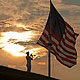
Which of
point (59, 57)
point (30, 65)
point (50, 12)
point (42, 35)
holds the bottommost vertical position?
point (30, 65)

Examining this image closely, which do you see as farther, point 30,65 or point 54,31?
point 30,65

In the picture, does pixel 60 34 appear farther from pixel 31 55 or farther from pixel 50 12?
pixel 31 55

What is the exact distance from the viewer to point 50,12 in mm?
22031

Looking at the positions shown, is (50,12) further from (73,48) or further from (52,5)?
(73,48)

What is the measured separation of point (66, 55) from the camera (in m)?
21.9

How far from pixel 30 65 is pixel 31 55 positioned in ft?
3.66

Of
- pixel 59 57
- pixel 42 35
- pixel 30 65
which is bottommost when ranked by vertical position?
pixel 30 65

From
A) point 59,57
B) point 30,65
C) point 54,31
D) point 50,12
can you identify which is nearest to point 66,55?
point 59,57

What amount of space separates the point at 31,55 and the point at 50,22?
6052 mm

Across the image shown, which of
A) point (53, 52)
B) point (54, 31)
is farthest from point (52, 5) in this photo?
point (53, 52)

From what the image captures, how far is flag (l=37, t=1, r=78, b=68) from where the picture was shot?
71.2ft

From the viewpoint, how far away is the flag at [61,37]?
21703 mm

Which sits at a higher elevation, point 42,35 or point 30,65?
point 42,35

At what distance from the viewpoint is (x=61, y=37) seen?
22.0 metres
